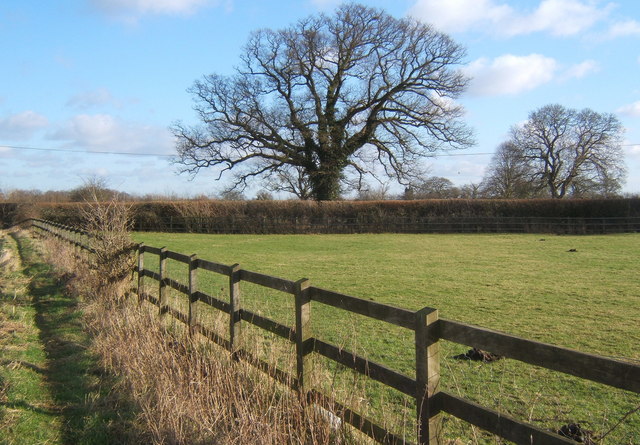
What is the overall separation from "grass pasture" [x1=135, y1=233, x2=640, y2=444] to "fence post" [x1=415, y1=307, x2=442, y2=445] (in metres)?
0.24

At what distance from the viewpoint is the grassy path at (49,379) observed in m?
4.24

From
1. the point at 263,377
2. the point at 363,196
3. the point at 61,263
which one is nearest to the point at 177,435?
the point at 263,377

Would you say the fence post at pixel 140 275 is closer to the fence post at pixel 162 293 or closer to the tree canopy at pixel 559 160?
the fence post at pixel 162 293

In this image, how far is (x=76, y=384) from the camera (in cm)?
A: 531

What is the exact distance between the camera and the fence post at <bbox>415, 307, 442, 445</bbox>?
291cm

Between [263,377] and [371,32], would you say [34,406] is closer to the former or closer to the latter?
[263,377]

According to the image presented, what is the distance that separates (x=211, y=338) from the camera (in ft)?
18.5

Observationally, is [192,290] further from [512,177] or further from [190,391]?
[512,177]

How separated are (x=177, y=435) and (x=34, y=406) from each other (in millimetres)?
1952

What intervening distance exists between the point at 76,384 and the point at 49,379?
1.55ft

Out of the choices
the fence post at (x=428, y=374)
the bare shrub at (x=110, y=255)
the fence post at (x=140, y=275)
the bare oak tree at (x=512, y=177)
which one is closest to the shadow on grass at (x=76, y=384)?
the bare shrub at (x=110, y=255)

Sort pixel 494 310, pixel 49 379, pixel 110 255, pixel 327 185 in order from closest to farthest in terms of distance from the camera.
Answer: pixel 49 379 < pixel 110 255 < pixel 494 310 < pixel 327 185

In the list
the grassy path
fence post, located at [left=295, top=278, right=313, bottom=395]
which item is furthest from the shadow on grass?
fence post, located at [left=295, top=278, right=313, bottom=395]

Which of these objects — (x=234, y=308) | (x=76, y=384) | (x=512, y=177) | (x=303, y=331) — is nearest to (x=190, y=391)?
(x=303, y=331)
